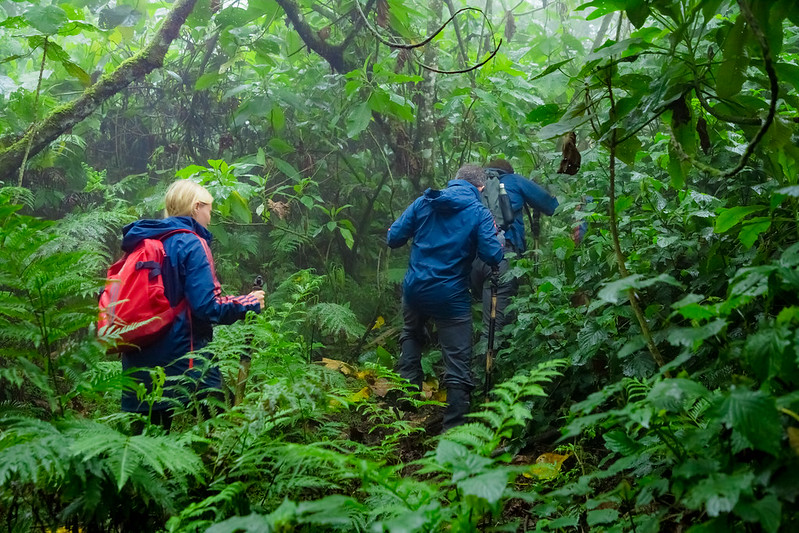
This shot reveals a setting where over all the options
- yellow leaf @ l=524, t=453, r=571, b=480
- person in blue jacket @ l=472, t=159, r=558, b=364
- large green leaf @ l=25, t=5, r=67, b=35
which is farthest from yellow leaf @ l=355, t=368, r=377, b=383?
large green leaf @ l=25, t=5, r=67, b=35

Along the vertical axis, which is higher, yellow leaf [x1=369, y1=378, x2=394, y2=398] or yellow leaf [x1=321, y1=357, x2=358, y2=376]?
yellow leaf [x1=321, y1=357, x2=358, y2=376]

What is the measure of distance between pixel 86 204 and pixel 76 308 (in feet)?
17.0

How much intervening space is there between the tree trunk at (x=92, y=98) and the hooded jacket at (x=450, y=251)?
334cm

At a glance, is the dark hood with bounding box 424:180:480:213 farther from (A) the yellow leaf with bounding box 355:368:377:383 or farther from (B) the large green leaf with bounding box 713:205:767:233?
(B) the large green leaf with bounding box 713:205:767:233

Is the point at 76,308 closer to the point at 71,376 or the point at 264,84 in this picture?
the point at 71,376

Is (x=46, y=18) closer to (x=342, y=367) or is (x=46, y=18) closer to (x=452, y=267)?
(x=452, y=267)

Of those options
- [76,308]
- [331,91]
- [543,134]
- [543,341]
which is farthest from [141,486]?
[331,91]

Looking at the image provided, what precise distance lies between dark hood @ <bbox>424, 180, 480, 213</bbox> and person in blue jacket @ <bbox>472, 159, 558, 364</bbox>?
1.12 metres

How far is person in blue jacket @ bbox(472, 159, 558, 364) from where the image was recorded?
5.91 meters

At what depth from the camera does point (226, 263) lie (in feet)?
21.3

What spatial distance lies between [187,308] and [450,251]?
230 centimetres

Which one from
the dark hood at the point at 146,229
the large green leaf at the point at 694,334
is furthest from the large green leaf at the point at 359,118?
the large green leaf at the point at 694,334

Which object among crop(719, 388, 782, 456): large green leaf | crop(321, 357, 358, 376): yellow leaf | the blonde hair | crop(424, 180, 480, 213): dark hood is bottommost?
crop(321, 357, 358, 376): yellow leaf

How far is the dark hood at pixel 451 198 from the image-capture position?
15.8 ft
